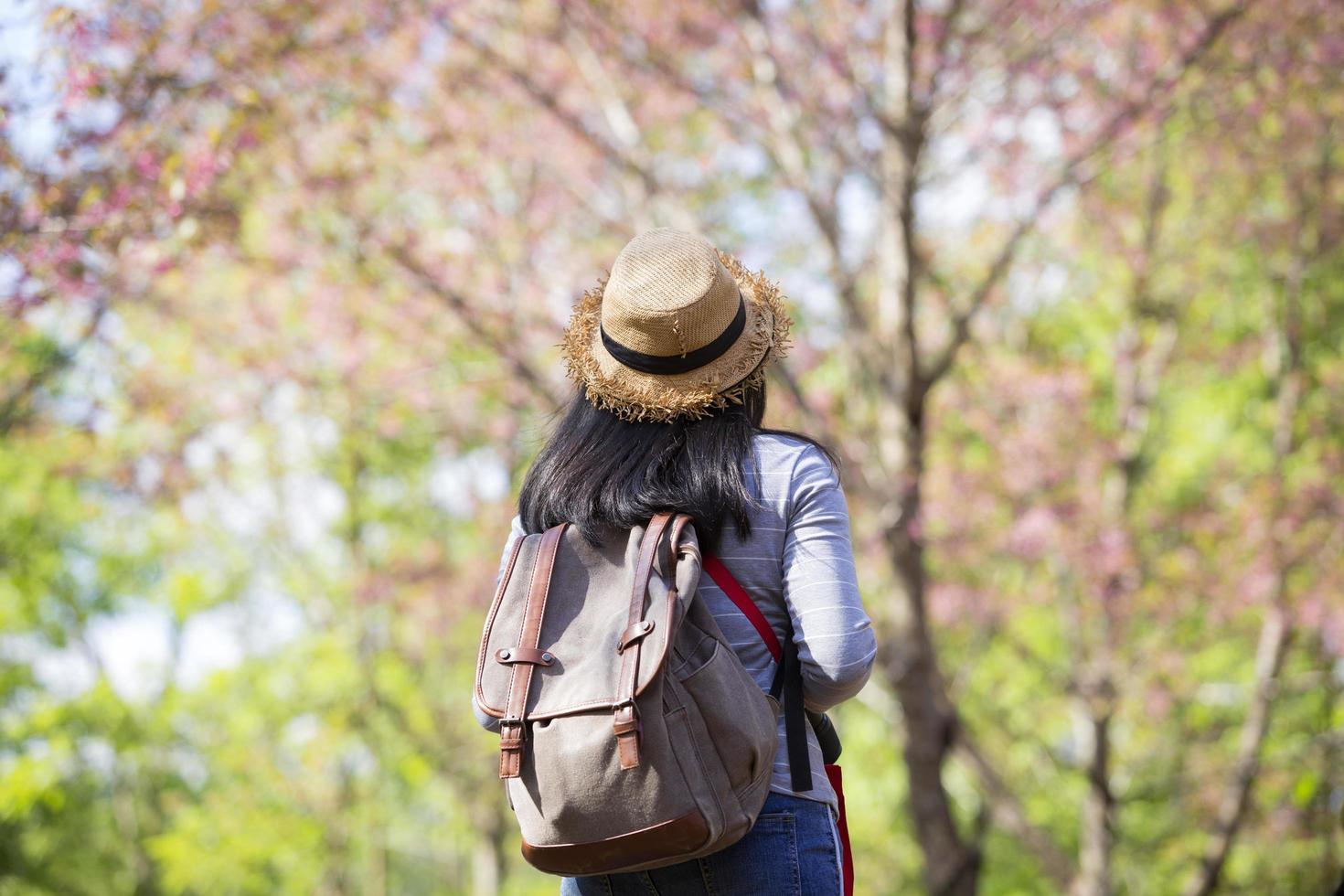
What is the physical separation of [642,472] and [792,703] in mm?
405

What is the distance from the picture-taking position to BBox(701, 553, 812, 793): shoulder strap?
172 cm

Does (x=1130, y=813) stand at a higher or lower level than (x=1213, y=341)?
lower

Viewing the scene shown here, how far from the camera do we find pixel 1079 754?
8.48 meters

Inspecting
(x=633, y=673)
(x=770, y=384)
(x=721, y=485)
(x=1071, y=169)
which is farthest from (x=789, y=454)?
(x=770, y=384)

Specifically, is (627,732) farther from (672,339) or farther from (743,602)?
(672,339)

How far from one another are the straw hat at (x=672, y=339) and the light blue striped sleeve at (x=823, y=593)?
0.66 feet

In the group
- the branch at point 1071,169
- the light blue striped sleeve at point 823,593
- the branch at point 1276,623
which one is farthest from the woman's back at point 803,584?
the branch at point 1276,623

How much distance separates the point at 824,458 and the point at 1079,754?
747 cm

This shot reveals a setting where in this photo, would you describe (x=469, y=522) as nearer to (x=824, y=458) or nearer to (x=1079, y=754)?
(x=1079, y=754)

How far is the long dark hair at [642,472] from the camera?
1756 millimetres

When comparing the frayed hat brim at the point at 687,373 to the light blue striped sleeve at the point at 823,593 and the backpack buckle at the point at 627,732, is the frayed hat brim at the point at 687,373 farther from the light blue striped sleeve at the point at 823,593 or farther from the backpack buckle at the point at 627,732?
the backpack buckle at the point at 627,732

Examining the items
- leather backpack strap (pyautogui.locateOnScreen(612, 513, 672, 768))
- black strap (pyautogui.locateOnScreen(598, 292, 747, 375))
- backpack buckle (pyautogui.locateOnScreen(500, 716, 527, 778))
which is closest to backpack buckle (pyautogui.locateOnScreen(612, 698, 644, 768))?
leather backpack strap (pyautogui.locateOnScreen(612, 513, 672, 768))

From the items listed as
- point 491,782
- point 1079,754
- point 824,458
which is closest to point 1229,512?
point 1079,754

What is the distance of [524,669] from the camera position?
166 centimetres
